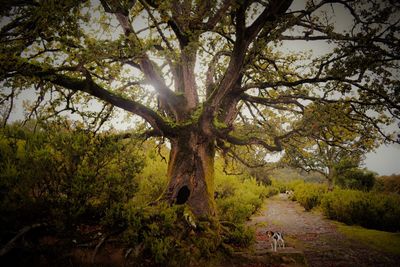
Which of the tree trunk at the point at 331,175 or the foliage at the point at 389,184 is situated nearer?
the tree trunk at the point at 331,175

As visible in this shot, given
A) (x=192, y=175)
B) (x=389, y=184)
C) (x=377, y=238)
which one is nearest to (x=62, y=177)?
(x=192, y=175)

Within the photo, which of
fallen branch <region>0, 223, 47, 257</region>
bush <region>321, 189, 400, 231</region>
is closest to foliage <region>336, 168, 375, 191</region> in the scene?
bush <region>321, 189, 400, 231</region>

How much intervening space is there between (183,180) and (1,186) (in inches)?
181

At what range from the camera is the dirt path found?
22.4ft

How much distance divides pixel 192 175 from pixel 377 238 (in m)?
7.49

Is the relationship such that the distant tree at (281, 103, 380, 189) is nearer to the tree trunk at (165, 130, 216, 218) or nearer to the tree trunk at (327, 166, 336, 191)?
the tree trunk at (165, 130, 216, 218)

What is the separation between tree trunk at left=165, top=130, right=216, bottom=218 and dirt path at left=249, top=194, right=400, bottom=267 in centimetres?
270

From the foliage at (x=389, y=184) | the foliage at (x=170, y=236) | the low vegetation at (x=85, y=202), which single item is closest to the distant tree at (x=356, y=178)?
the foliage at (x=389, y=184)

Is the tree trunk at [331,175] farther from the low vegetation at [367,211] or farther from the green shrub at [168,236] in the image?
the green shrub at [168,236]

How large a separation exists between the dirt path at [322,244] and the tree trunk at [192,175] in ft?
8.87

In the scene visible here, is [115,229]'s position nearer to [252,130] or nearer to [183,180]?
[183,180]

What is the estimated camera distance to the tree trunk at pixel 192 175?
7684 millimetres

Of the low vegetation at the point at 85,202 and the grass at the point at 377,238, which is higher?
the low vegetation at the point at 85,202

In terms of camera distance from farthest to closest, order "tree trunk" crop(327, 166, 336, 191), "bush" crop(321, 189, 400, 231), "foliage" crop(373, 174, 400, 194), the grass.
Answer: "foliage" crop(373, 174, 400, 194)
"tree trunk" crop(327, 166, 336, 191)
"bush" crop(321, 189, 400, 231)
the grass
